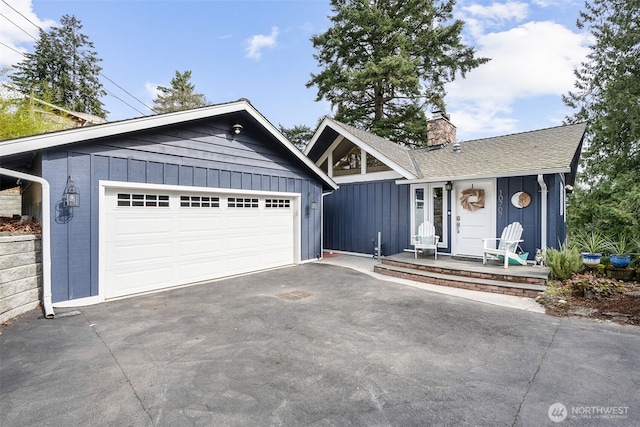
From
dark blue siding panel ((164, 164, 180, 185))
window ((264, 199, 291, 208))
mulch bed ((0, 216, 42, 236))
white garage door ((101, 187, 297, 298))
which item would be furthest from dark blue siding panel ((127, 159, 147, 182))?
window ((264, 199, 291, 208))

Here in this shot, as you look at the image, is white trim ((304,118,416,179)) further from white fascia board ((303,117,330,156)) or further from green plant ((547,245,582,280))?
green plant ((547,245,582,280))

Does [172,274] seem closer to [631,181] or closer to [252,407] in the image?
[252,407]

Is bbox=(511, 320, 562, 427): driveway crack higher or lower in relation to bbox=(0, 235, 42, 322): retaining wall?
lower

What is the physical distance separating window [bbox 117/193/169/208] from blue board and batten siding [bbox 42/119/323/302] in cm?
27

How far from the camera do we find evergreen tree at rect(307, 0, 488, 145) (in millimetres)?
15500

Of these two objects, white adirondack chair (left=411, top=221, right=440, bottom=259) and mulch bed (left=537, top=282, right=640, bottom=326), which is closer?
mulch bed (left=537, top=282, right=640, bottom=326)

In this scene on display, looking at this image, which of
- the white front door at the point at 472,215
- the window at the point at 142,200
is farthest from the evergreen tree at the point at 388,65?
the window at the point at 142,200

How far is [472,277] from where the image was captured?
19.9ft

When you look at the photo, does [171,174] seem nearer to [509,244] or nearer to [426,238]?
[426,238]

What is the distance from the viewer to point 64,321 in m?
3.93

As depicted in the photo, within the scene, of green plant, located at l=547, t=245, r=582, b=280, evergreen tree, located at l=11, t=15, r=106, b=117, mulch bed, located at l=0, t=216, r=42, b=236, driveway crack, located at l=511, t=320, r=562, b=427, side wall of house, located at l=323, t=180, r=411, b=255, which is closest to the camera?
driveway crack, located at l=511, t=320, r=562, b=427

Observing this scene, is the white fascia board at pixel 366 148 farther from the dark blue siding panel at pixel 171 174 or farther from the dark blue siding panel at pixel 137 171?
the dark blue siding panel at pixel 137 171

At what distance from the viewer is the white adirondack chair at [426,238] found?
299 inches

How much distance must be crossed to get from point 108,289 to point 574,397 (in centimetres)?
604
